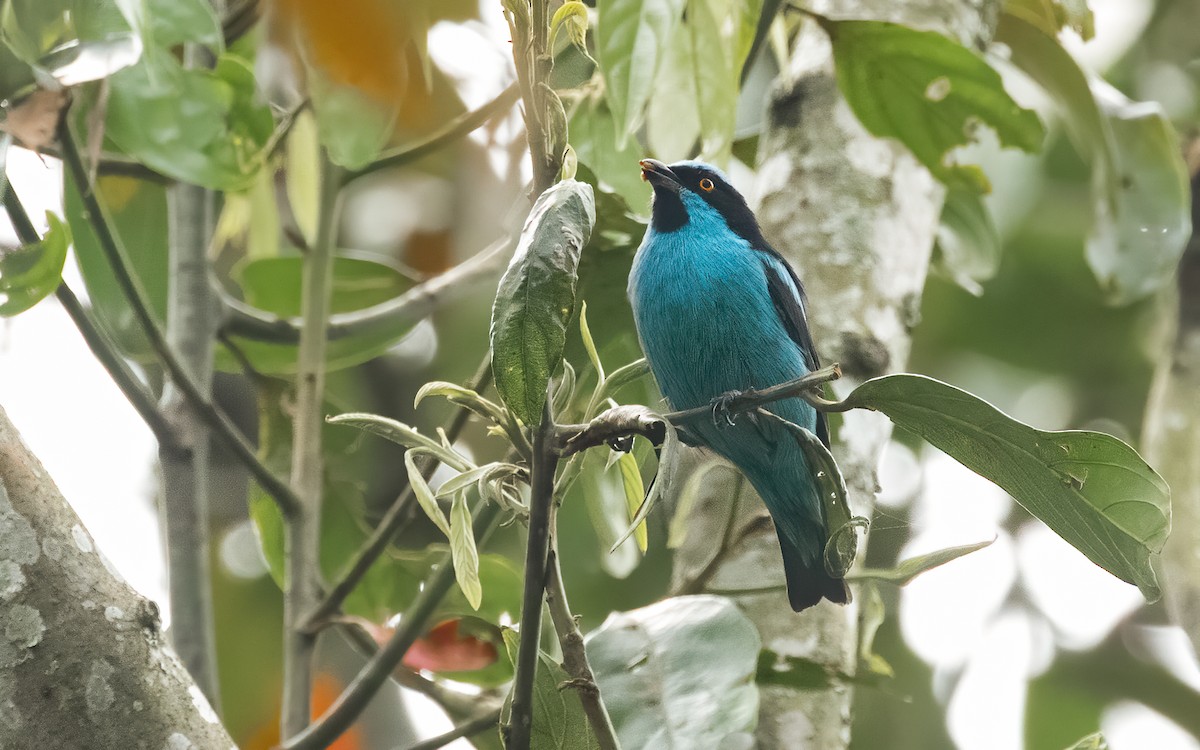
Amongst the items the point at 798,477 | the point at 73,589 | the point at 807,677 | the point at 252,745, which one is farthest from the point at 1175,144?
the point at 252,745

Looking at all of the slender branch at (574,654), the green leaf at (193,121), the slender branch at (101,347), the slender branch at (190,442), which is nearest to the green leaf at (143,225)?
the slender branch at (190,442)

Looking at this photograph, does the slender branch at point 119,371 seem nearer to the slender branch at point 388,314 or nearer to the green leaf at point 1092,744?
the slender branch at point 388,314

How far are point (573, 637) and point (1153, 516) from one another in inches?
31.3

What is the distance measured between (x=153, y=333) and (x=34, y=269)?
0.35 m

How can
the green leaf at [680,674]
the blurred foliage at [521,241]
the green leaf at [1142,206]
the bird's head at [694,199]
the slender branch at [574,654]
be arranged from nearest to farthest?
the slender branch at [574,654] → the blurred foliage at [521,241] → the green leaf at [680,674] → the bird's head at [694,199] → the green leaf at [1142,206]

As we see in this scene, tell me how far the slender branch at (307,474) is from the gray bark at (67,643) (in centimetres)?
85

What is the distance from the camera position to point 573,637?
1636 mm

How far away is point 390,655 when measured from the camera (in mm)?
2477

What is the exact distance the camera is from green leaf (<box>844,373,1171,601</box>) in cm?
163

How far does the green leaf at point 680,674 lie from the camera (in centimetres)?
203

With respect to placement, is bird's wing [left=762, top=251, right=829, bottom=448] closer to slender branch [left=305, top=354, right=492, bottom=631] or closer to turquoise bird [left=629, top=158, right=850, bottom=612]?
turquoise bird [left=629, top=158, right=850, bottom=612]

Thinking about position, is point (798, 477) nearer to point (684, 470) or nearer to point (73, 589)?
point (684, 470)

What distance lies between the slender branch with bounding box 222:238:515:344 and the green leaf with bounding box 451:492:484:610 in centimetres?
153

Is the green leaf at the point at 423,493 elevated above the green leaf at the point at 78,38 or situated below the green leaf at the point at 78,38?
below
